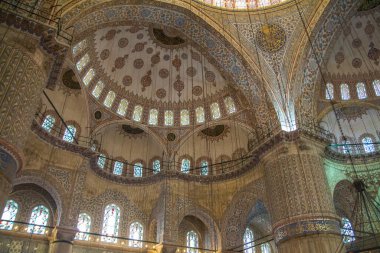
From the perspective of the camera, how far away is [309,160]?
38.2ft

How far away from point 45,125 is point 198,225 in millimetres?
7823

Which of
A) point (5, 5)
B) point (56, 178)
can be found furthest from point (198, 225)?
point (5, 5)

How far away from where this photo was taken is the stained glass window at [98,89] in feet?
48.5

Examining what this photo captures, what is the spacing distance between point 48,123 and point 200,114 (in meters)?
6.60

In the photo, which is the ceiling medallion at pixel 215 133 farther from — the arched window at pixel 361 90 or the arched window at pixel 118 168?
the arched window at pixel 361 90

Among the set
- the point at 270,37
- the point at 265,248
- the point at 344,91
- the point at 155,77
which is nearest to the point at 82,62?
the point at 155,77

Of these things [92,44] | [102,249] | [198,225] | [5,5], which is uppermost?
[92,44]

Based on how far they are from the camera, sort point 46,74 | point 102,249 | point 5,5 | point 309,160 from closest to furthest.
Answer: point 5,5, point 46,74, point 309,160, point 102,249

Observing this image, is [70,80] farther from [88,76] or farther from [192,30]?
[192,30]

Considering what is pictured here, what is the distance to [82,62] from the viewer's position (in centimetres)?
1395

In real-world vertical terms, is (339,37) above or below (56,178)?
above

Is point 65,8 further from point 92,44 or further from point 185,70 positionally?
point 185,70

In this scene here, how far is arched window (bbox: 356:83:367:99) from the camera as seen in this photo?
14.8 meters

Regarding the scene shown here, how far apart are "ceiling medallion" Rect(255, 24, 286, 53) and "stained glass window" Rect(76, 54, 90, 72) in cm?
687
